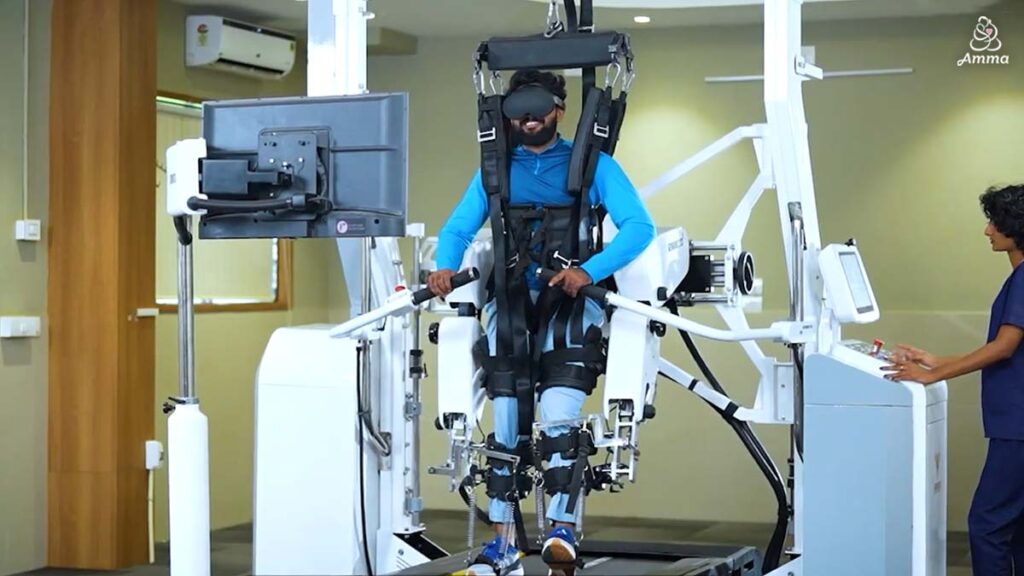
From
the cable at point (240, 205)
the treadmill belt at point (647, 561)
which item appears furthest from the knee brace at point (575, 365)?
the cable at point (240, 205)

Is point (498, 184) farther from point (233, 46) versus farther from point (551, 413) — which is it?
point (233, 46)

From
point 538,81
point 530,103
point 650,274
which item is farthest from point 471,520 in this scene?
point 538,81

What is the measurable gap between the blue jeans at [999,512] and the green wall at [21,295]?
4456mm

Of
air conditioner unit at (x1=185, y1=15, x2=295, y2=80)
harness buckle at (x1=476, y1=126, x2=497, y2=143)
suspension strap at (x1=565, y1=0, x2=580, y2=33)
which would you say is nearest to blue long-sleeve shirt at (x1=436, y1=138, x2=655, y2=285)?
harness buckle at (x1=476, y1=126, x2=497, y2=143)

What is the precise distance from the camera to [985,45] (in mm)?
7652

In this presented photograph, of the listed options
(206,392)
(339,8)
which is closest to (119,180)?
(206,392)

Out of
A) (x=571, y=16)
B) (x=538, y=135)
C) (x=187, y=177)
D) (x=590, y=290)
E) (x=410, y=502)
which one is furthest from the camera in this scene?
(x=410, y=502)

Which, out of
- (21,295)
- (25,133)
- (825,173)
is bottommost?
(21,295)

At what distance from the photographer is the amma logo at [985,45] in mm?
7609

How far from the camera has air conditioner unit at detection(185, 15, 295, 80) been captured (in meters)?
8.34

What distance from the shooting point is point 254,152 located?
14.9 feet

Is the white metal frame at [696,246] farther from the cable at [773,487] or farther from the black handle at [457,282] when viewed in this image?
the black handle at [457,282]

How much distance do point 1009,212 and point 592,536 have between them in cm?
353

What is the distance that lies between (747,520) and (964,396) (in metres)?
1.35
